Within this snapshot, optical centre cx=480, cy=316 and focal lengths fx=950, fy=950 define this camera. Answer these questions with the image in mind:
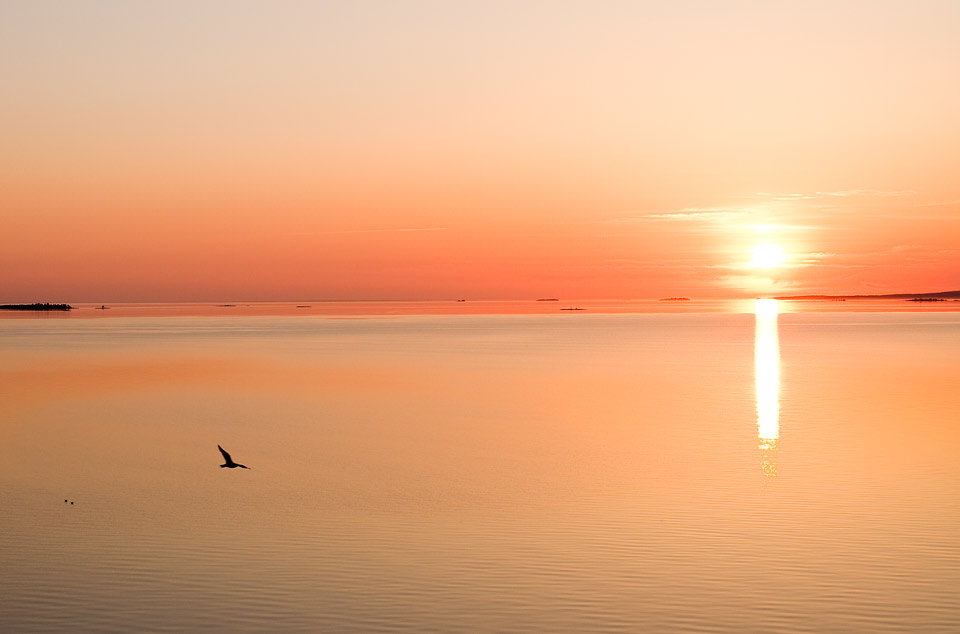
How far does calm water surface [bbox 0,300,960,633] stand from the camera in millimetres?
12320

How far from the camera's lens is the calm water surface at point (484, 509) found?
1232cm

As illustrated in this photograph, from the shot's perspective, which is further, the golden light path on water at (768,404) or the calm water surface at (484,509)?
the golden light path on water at (768,404)

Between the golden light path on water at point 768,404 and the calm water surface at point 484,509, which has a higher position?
the golden light path on water at point 768,404

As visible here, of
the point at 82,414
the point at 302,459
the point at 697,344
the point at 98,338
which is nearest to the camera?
the point at 302,459

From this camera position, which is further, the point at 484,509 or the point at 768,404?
the point at 768,404

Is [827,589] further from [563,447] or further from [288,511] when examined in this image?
[563,447]

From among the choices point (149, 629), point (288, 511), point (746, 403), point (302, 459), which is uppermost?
point (746, 403)

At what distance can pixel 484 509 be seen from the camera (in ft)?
58.9

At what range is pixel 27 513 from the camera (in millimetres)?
17750

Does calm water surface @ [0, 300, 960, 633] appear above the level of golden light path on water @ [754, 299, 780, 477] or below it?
below

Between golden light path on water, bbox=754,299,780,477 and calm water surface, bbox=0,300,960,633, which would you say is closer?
calm water surface, bbox=0,300,960,633

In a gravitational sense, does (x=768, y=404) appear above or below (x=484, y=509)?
above

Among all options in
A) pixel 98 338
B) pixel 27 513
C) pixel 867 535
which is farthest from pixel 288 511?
pixel 98 338

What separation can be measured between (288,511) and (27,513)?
4875 mm
